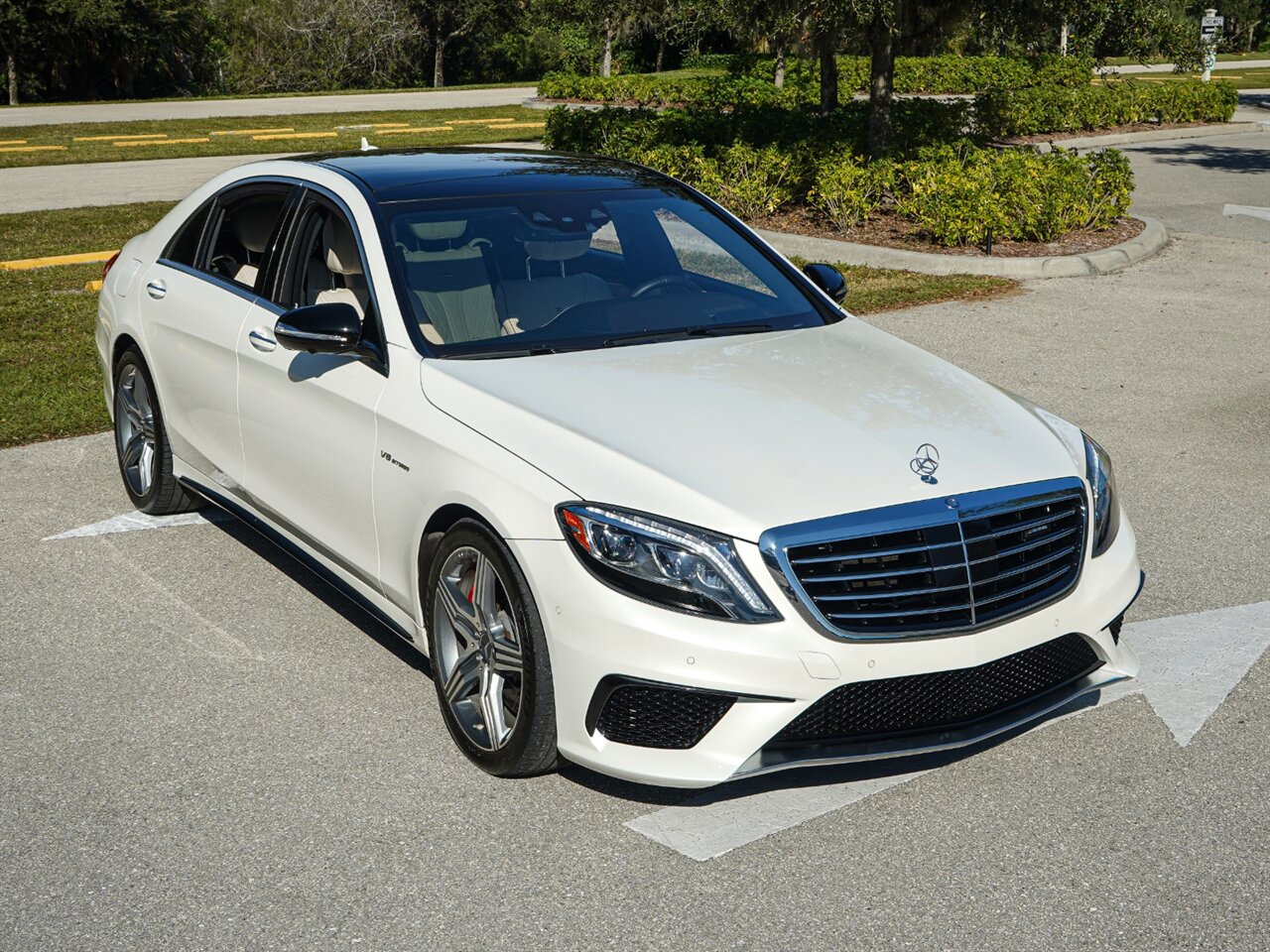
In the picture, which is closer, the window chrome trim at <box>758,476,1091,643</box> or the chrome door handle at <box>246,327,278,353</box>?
the window chrome trim at <box>758,476,1091,643</box>

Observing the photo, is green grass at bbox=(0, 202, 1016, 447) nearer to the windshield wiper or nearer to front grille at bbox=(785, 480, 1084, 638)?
the windshield wiper

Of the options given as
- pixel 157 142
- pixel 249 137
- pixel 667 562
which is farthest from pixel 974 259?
pixel 157 142

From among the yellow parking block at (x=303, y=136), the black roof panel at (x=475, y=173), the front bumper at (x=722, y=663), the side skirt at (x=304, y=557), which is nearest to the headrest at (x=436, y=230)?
the black roof panel at (x=475, y=173)

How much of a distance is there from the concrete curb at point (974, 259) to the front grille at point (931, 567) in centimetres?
915

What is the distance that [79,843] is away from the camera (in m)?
3.81

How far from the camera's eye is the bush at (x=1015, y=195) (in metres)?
13.2

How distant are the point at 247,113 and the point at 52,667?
3140 cm

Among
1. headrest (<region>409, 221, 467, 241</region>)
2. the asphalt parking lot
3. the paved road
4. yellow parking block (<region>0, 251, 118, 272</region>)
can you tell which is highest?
the paved road

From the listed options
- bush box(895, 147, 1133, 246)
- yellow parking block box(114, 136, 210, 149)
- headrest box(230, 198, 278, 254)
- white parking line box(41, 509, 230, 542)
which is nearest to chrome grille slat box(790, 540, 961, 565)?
headrest box(230, 198, 278, 254)

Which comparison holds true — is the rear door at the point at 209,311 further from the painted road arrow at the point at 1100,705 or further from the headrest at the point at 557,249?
the painted road arrow at the point at 1100,705

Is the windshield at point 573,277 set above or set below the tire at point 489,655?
above

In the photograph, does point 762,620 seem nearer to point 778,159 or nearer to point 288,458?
point 288,458

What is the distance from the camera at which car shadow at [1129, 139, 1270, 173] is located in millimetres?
21859

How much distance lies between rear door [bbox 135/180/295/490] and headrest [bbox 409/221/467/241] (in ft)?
2.55
